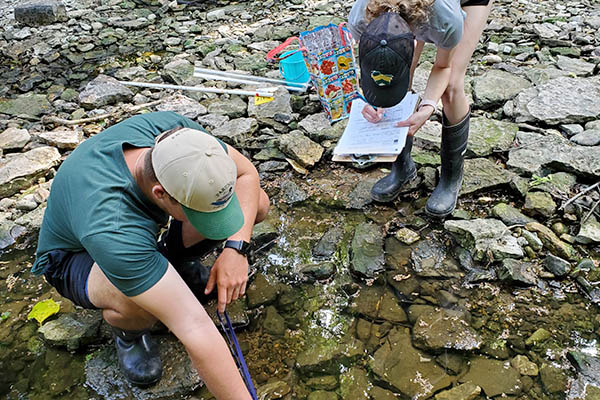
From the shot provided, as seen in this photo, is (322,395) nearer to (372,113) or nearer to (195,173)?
(195,173)

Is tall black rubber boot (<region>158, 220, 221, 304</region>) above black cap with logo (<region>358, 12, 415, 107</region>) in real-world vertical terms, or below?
below

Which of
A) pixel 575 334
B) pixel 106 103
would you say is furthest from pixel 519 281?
pixel 106 103

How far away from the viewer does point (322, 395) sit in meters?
1.92

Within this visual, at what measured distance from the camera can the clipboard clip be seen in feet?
9.58

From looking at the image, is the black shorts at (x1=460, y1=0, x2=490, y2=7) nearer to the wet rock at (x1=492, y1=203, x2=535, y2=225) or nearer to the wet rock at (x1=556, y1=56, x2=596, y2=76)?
the wet rock at (x1=492, y1=203, x2=535, y2=225)

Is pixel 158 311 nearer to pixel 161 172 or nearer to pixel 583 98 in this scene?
pixel 161 172

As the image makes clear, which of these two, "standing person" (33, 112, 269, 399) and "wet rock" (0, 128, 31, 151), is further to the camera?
"wet rock" (0, 128, 31, 151)

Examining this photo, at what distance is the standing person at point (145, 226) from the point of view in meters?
1.41

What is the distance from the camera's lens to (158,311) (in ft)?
4.74

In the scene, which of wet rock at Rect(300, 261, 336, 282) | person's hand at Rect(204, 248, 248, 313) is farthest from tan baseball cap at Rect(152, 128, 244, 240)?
wet rock at Rect(300, 261, 336, 282)

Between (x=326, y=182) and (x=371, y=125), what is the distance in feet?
1.68

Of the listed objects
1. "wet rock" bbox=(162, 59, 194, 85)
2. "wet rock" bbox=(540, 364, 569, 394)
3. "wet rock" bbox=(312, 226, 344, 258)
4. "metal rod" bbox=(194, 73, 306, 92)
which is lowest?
"wet rock" bbox=(162, 59, 194, 85)

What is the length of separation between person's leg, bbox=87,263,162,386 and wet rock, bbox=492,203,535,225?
1838 millimetres

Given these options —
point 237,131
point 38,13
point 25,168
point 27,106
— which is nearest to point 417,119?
point 237,131
